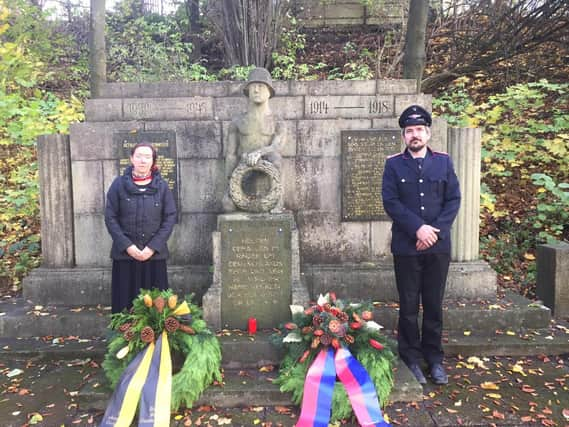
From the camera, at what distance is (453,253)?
209 inches

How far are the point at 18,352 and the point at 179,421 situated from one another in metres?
2.25

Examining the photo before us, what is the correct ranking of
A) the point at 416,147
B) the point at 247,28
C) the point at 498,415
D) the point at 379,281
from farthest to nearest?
the point at 247,28 → the point at 379,281 → the point at 416,147 → the point at 498,415

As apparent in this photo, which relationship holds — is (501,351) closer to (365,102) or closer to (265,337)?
(265,337)

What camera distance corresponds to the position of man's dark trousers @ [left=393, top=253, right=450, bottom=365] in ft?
12.1

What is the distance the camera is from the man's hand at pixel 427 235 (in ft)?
11.4

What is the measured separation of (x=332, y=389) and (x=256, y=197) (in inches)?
80.8

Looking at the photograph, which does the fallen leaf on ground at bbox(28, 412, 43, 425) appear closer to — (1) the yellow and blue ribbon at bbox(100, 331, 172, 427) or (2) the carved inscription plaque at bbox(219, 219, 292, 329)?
(1) the yellow and blue ribbon at bbox(100, 331, 172, 427)

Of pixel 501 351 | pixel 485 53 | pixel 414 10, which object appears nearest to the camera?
pixel 501 351

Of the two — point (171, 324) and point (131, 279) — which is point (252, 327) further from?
point (131, 279)

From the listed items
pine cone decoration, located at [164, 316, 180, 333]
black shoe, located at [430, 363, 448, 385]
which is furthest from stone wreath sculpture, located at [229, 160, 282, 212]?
black shoe, located at [430, 363, 448, 385]

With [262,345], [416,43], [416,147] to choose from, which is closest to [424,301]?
[416,147]

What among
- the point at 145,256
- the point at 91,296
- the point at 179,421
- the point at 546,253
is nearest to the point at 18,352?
the point at 91,296

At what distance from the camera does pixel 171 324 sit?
3512mm

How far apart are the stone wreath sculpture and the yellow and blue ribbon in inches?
62.0
